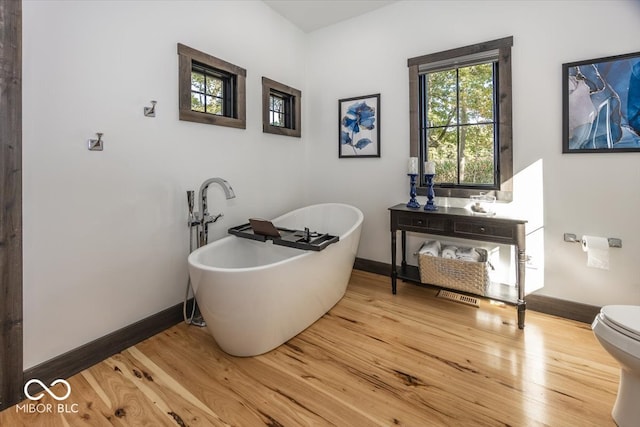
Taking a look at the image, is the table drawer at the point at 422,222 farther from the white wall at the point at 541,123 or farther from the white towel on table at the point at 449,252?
the white wall at the point at 541,123

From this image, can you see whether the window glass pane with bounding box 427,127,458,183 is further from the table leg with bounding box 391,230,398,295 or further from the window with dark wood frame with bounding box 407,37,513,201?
the table leg with bounding box 391,230,398,295

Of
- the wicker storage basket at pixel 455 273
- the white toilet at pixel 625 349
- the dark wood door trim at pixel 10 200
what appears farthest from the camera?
the wicker storage basket at pixel 455 273

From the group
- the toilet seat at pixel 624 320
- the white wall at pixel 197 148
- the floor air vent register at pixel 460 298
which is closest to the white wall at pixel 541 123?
the white wall at pixel 197 148

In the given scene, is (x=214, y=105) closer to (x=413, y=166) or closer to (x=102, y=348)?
(x=413, y=166)

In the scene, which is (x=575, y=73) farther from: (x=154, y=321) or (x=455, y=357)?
(x=154, y=321)

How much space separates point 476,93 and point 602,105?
86 centimetres

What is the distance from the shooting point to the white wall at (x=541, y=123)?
6.77 ft

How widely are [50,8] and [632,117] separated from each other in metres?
3.54

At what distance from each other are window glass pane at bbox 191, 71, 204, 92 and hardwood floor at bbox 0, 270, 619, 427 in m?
1.85

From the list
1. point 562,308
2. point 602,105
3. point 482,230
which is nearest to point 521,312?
point 562,308

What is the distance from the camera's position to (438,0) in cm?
269

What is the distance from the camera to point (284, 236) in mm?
2287

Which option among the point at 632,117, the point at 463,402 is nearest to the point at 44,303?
the point at 463,402

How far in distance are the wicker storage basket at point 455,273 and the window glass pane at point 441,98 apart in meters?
1.30
